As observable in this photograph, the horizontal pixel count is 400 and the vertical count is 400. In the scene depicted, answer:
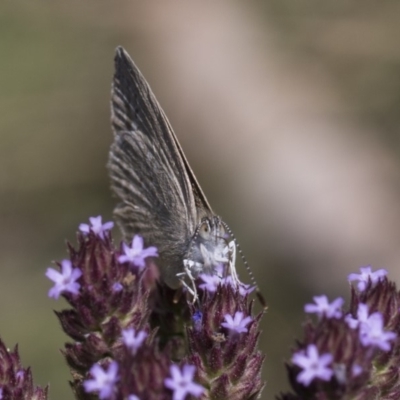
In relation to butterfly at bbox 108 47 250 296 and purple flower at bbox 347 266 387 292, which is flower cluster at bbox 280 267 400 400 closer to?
purple flower at bbox 347 266 387 292

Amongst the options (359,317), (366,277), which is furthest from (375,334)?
(366,277)

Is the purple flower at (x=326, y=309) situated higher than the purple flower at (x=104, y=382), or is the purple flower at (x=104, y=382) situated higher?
the purple flower at (x=326, y=309)

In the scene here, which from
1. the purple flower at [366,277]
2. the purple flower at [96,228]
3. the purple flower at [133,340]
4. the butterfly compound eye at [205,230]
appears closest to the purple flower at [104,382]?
the purple flower at [133,340]

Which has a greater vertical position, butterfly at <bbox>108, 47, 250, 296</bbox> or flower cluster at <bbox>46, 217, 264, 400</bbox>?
butterfly at <bbox>108, 47, 250, 296</bbox>

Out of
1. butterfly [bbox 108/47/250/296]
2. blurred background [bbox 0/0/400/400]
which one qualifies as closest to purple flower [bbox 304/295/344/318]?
butterfly [bbox 108/47/250/296]

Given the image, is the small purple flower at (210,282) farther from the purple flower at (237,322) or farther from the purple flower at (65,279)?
the purple flower at (65,279)

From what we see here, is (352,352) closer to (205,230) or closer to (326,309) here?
(326,309)

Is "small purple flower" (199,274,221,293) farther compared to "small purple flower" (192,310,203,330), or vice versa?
"small purple flower" (199,274,221,293)
